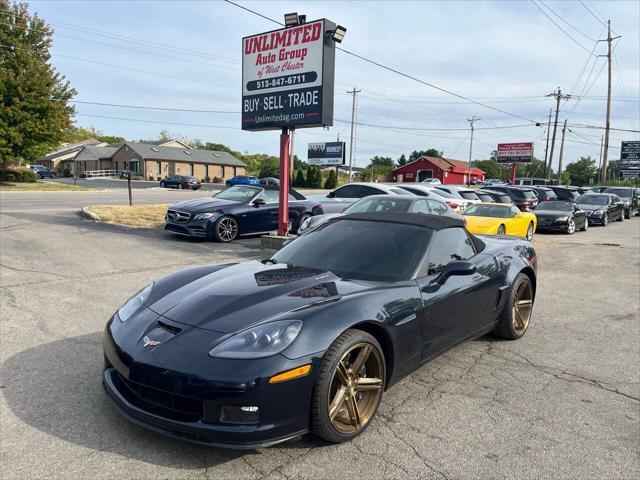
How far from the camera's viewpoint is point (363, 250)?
4090 millimetres

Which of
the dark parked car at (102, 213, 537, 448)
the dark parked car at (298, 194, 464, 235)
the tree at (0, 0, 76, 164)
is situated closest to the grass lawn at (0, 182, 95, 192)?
the tree at (0, 0, 76, 164)

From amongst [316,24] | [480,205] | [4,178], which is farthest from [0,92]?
[480,205]

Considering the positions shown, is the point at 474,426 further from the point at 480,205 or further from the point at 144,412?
the point at 480,205

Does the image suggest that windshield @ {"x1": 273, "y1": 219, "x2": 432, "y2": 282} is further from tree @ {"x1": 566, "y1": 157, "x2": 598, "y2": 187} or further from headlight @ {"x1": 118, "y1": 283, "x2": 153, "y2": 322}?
tree @ {"x1": 566, "y1": 157, "x2": 598, "y2": 187}

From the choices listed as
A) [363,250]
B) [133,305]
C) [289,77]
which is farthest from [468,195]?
[133,305]

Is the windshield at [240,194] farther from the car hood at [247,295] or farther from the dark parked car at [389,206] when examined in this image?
the car hood at [247,295]

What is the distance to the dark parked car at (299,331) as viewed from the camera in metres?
2.65

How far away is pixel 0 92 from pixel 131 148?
1516 inches

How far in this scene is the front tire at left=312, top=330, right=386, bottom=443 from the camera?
2.84 m

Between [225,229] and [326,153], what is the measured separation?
61.4 meters

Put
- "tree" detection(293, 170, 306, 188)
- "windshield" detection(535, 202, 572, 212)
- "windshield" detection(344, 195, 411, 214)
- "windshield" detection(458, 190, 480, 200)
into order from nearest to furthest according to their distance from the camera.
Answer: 1. "windshield" detection(344, 195, 411, 214)
2. "windshield" detection(458, 190, 480, 200)
3. "windshield" detection(535, 202, 572, 212)
4. "tree" detection(293, 170, 306, 188)

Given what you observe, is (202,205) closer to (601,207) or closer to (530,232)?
(530,232)

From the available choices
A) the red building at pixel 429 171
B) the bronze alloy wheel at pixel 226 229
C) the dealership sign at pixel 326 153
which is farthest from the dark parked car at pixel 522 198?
the red building at pixel 429 171

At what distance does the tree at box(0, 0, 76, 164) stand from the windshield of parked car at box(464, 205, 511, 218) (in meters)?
31.9
